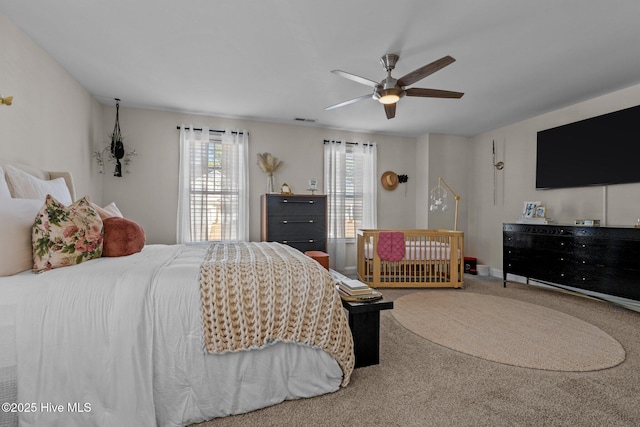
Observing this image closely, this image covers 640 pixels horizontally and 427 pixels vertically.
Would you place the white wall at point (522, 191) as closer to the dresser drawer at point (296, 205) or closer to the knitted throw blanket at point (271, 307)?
the dresser drawer at point (296, 205)

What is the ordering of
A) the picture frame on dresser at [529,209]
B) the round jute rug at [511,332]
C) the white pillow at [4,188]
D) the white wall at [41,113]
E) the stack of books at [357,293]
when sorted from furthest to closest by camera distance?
1. the picture frame on dresser at [529,209]
2. the white wall at [41,113]
3. the round jute rug at [511,332]
4. the stack of books at [357,293]
5. the white pillow at [4,188]

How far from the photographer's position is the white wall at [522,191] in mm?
3477

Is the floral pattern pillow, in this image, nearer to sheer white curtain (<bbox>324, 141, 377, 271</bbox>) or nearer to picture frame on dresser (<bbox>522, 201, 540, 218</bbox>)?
sheer white curtain (<bbox>324, 141, 377, 271</bbox>)

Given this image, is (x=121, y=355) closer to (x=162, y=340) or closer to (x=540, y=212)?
(x=162, y=340)

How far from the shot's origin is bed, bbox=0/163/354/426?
1302mm

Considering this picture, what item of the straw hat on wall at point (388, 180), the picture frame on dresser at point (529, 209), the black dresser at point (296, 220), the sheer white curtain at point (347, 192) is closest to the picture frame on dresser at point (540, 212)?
the picture frame on dresser at point (529, 209)

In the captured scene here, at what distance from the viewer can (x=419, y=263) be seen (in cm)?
425

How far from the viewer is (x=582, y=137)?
377 centimetres

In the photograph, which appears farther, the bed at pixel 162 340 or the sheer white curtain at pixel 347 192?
the sheer white curtain at pixel 347 192

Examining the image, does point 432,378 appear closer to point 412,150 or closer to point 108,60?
point 108,60

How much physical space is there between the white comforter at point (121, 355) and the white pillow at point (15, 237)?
9cm

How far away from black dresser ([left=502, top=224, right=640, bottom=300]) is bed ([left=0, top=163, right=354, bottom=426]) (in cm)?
314

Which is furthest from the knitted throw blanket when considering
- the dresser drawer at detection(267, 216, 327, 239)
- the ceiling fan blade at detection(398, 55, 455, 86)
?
the dresser drawer at detection(267, 216, 327, 239)

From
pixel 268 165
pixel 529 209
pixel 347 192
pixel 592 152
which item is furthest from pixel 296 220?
pixel 592 152
